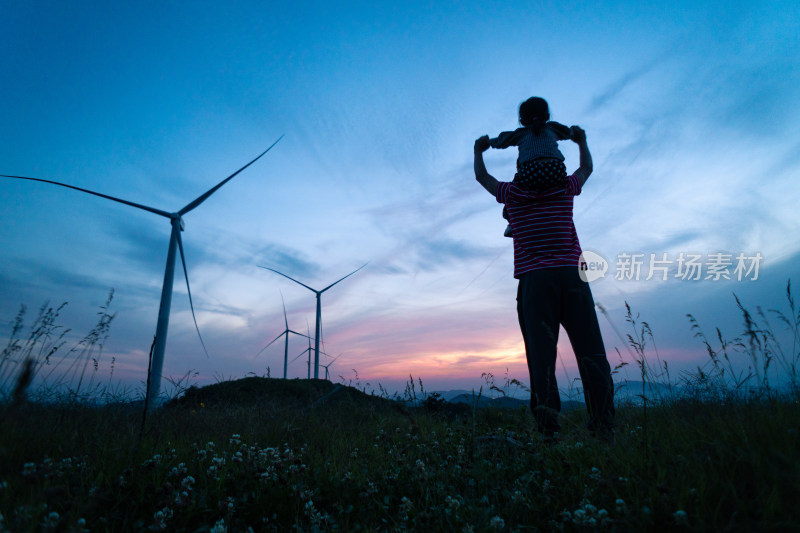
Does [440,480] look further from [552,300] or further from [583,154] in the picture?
[583,154]

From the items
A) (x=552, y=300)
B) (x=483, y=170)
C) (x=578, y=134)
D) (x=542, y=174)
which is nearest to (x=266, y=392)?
(x=483, y=170)

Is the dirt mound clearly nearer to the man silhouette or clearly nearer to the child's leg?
the man silhouette

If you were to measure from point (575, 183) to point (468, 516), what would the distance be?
341 centimetres

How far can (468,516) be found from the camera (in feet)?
8.54

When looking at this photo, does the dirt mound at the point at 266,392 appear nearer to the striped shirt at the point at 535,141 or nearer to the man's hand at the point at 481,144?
the man's hand at the point at 481,144

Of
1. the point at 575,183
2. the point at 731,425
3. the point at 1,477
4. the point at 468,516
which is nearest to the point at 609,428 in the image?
the point at 731,425

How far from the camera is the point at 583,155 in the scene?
4.95m

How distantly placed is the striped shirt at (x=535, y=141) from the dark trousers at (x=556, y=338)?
1186 mm

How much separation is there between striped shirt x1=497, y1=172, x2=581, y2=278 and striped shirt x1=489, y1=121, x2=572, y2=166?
0.33 meters

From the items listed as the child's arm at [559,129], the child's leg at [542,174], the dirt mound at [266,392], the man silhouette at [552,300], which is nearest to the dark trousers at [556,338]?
the man silhouette at [552,300]

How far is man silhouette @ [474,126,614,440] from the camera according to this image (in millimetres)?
4148

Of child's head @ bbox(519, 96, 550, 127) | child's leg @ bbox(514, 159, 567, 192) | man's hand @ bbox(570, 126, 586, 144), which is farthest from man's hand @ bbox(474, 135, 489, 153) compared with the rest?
man's hand @ bbox(570, 126, 586, 144)

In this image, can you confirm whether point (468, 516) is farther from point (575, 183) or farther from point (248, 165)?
point (248, 165)

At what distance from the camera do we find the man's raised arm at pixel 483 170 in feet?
16.0
